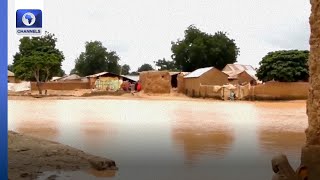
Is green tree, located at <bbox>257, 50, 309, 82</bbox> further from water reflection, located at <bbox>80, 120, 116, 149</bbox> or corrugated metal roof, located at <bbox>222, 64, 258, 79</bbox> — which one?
water reflection, located at <bbox>80, 120, 116, 149</bbox>

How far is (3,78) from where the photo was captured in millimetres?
2635

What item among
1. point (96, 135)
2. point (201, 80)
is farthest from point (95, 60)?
point (96, 135)

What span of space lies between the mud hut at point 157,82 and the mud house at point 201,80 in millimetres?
1825

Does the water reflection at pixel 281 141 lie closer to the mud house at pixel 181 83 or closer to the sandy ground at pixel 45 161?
the sandy ground at pixel 45 161

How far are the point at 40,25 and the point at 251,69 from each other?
2024 inches

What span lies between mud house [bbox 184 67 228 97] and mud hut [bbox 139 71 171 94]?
5.99 ft

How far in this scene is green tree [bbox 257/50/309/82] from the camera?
33.2m

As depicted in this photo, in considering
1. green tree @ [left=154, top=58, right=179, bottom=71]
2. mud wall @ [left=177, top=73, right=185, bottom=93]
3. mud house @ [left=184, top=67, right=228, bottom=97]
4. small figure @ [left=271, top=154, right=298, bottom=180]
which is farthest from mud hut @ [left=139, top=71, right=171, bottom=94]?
small figure @ [left=271, top=154, right=298, bottom=180]

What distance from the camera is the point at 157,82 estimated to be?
39.3 m

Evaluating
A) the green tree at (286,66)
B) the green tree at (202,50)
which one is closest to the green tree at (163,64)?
the green tree at (202,50)

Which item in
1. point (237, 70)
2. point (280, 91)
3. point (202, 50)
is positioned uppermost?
point (202, 50)

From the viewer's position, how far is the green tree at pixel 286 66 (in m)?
33.2

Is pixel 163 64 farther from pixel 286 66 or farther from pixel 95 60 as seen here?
pixel 286 66

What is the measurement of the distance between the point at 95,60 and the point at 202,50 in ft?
39.0
